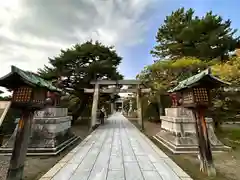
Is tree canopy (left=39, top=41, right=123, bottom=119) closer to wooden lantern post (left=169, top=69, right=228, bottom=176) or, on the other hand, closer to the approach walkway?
the approach walkway

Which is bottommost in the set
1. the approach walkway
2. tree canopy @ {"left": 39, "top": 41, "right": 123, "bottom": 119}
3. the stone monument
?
the approach walkway

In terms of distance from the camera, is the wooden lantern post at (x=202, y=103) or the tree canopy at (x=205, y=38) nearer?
the wooden lantern post at (x=202, y=103)

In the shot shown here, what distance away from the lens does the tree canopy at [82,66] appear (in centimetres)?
1412

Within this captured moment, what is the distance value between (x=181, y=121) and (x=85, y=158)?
3.88m

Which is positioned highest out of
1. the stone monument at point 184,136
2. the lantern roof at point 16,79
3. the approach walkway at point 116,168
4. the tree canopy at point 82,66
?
the tree canopy at point 82,66

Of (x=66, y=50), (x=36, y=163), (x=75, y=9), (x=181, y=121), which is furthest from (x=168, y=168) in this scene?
(x=66, y=50)

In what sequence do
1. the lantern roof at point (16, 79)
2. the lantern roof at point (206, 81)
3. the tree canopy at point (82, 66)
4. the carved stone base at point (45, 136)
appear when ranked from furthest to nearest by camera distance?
the tree canopy at point (82, 66) < the carved stone base at point (45, 136) < the lantern roof at point (206, 81) < the lantern roof at point (16, 79)

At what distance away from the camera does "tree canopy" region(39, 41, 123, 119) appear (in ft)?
46.3

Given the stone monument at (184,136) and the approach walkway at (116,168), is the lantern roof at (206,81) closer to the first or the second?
the approach walkway at (116,168)

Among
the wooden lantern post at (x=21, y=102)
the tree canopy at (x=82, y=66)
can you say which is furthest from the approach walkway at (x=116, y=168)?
the tree canopy at (x=82, y=66)

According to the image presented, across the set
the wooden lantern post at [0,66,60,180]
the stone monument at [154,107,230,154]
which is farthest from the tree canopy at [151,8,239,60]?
→ the wooden lantern post at [0,66,60,180]

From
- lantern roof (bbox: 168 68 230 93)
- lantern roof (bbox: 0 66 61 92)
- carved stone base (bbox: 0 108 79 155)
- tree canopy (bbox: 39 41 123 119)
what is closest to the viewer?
lantern roof (bbox: 0 66 61 92)

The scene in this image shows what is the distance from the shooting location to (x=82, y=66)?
47.8 feet

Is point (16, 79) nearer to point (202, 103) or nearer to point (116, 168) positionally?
point (116, 168)
